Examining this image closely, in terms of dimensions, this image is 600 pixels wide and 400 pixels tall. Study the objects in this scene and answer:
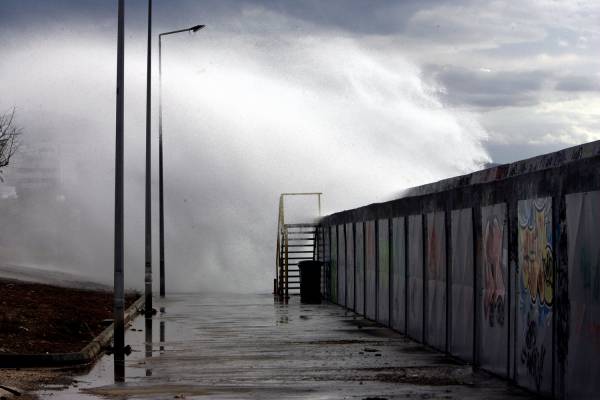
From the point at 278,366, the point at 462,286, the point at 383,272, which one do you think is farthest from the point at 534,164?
the point at 383,272

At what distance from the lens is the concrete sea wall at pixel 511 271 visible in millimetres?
13836

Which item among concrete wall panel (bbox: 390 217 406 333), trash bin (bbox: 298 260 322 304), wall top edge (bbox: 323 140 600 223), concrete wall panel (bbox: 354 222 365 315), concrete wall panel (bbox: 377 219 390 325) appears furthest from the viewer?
trash bin (bbox: 298 260 322 304)

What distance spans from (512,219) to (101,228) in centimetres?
5083

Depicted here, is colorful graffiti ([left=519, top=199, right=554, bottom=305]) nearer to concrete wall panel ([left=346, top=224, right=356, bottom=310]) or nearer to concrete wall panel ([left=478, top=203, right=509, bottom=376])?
concrete wall panel ([left=478, top=203, right=509, bottom=376])

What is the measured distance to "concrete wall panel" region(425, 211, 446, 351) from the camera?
2197cm

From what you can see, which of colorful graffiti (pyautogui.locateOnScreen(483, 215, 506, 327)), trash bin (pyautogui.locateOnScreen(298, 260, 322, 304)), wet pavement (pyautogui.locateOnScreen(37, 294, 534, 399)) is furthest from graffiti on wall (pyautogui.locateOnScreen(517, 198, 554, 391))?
trash bin (pyautogui.locateOnScreen(298, 260, 322, 304))

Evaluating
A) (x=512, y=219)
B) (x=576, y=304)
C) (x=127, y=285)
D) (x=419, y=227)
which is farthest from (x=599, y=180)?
(x=127, y=285)

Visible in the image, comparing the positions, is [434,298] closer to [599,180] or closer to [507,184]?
[507,184]

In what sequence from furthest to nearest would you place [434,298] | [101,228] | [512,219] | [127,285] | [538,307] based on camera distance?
[101,228] → [127,285] → [434,298] → [512,219] → [538,307]

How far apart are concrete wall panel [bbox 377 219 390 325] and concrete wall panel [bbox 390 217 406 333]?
66cm

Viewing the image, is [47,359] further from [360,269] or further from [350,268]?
[350,268]

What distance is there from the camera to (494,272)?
18078 millimetres

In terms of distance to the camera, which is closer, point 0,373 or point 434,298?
point 0,373

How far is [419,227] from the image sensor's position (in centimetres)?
2441
